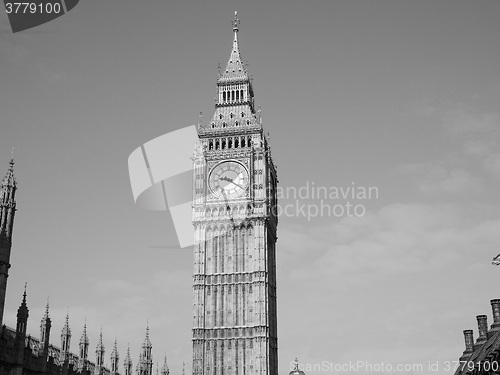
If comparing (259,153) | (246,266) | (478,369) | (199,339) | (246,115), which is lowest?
(478,369)

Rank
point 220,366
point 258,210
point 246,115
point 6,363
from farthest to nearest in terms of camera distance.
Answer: point 246,115 → point 258,210 → point 220,366 → point 6,363

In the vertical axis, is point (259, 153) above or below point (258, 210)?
above

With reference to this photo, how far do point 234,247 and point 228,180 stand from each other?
7621mm

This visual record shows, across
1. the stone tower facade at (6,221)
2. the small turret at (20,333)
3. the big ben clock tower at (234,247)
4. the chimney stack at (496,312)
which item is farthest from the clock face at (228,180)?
the small turret at (20,333)

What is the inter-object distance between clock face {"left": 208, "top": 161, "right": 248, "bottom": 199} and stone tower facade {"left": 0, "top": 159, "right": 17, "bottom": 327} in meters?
37.0

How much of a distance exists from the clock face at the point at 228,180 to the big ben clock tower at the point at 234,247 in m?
0.11

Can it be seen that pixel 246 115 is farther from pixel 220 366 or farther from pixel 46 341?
pixel 46 341

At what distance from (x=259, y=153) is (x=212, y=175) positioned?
5827 millimetres

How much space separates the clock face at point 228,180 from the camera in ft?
257

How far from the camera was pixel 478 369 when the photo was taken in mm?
38688

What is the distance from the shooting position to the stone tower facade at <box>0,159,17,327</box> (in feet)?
132

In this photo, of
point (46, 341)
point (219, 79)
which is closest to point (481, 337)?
point (46, 341)

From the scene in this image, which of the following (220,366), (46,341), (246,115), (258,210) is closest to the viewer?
(46,341)

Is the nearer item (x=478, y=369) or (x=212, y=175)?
(x=478, y=369)
